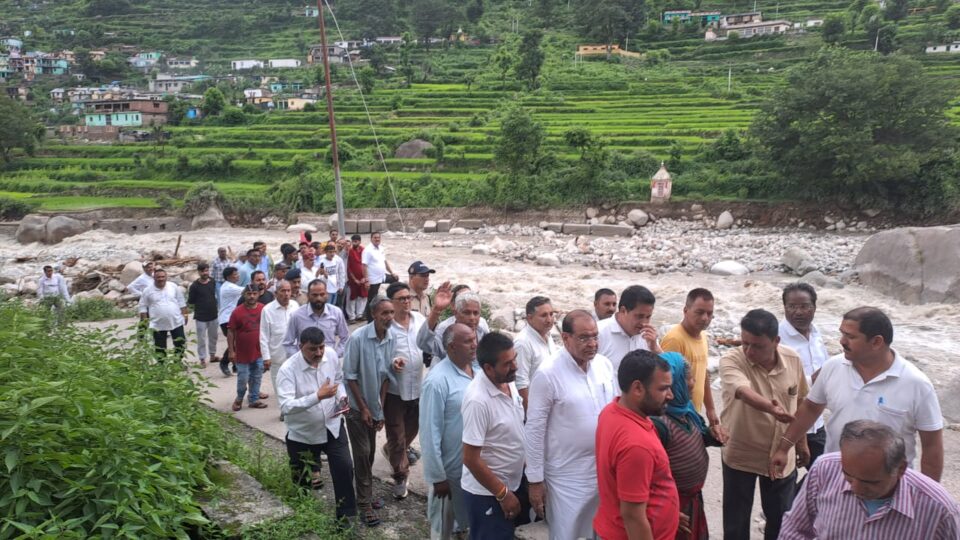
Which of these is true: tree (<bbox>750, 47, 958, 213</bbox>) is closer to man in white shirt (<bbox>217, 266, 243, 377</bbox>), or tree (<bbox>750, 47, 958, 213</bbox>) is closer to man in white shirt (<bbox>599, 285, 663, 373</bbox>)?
man in white shirt (<bbox>217, 266, 243, 377</bbox>)

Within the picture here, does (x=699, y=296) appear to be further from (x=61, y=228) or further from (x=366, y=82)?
(x=366, y=82)

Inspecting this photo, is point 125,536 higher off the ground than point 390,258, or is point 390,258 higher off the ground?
point 125,536

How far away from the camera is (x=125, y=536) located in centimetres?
307

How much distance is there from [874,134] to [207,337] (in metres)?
23.3

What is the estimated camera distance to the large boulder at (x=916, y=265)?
11742mm

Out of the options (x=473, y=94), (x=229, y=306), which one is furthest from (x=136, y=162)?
(x=229, y=306)

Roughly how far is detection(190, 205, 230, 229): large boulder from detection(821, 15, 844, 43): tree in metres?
43.5

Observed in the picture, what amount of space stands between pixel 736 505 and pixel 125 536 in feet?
10.6

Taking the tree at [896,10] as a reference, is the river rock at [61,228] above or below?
below

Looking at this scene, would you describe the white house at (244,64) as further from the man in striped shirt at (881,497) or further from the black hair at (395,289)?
the man in striped shirt at (881,497)

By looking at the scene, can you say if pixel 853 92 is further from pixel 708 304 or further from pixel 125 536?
pixel 125 536

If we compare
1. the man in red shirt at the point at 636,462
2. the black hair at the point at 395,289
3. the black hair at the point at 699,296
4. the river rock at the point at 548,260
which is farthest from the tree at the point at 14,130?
the man in red shirt at the point at 636,462

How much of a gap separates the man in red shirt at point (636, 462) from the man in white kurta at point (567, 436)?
45 cm

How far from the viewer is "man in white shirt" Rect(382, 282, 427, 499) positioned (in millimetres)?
4934
